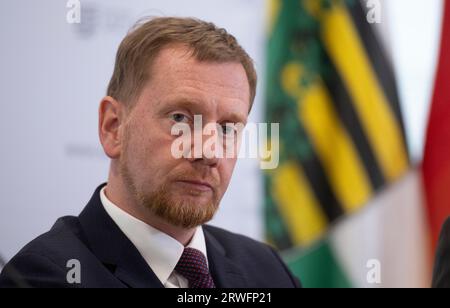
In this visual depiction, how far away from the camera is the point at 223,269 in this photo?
5.45 ft

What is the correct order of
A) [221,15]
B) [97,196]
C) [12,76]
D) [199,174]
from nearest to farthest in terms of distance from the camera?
[199,174]
[97,196]
[12,76]
[221,15]

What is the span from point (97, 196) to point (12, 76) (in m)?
0.48

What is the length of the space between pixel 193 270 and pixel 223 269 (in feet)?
0.52

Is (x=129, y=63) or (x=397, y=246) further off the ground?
(x=129, y=63)

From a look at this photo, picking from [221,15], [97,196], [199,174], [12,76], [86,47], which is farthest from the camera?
[221,15]

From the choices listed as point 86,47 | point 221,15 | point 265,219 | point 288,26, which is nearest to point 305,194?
point 265,219

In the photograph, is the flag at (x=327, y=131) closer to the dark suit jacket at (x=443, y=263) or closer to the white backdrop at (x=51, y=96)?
the white backdrop at (x=51, y=96)

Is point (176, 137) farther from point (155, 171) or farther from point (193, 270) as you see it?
point (193, 270)

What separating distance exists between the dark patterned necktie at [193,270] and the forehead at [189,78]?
0.38 meters

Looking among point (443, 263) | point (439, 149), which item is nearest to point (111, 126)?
→ point (443, 263)

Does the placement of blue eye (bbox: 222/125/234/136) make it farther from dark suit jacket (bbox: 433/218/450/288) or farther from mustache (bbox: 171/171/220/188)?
dark suit jacket (bbox: 433/218/450/288)

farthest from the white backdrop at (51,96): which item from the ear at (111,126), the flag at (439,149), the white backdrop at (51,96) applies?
the flag at (439,149)

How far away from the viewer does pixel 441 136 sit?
2.74 metres
